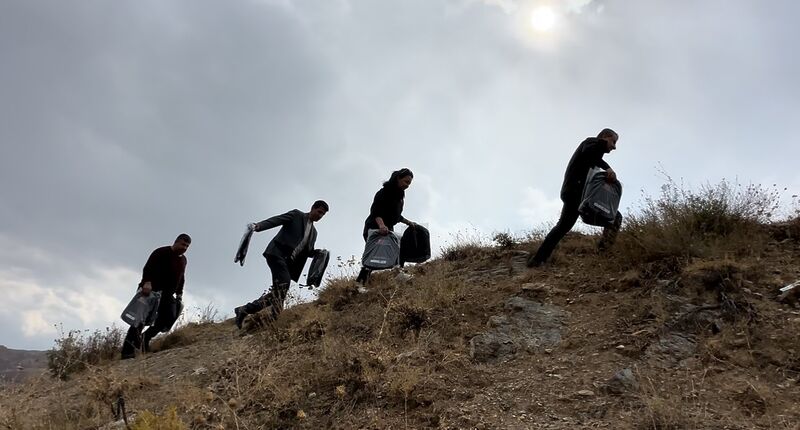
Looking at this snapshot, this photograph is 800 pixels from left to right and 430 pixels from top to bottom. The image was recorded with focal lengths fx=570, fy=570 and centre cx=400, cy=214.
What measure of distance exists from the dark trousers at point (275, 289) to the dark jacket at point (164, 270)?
105cm

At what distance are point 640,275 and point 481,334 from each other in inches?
66.7

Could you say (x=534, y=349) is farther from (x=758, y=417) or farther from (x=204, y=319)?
(x=204, y=319)

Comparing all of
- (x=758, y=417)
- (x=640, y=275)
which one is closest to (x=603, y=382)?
(x=758, y=417)

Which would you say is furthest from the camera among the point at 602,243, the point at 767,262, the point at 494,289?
the point at 602,243

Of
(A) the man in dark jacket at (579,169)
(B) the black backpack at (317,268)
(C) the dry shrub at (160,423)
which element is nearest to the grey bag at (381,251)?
(B) the black backpack at (317,268)

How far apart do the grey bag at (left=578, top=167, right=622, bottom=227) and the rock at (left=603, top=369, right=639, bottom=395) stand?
7.28ft

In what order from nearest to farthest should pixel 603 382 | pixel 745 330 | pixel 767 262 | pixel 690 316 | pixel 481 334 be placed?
pixel 603 382 < pixel 745 330 < pixel 690 316 < pixel 481 334 < pixel 767 262

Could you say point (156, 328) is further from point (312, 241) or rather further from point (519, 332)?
point (519, 332)

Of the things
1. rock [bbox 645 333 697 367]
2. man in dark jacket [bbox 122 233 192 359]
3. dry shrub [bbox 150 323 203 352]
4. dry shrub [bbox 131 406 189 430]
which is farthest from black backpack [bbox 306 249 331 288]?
rock [bbox 645 333 697 367]

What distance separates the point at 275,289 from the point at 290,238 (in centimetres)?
60

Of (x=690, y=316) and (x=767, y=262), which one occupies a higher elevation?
(x=767, y=262)

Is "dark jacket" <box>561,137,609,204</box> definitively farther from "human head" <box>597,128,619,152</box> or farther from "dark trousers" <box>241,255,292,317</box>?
"dark trousers" <box>241,255,292,317</box>

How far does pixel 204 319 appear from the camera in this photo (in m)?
8.85

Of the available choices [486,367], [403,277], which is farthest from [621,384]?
[403,277]
